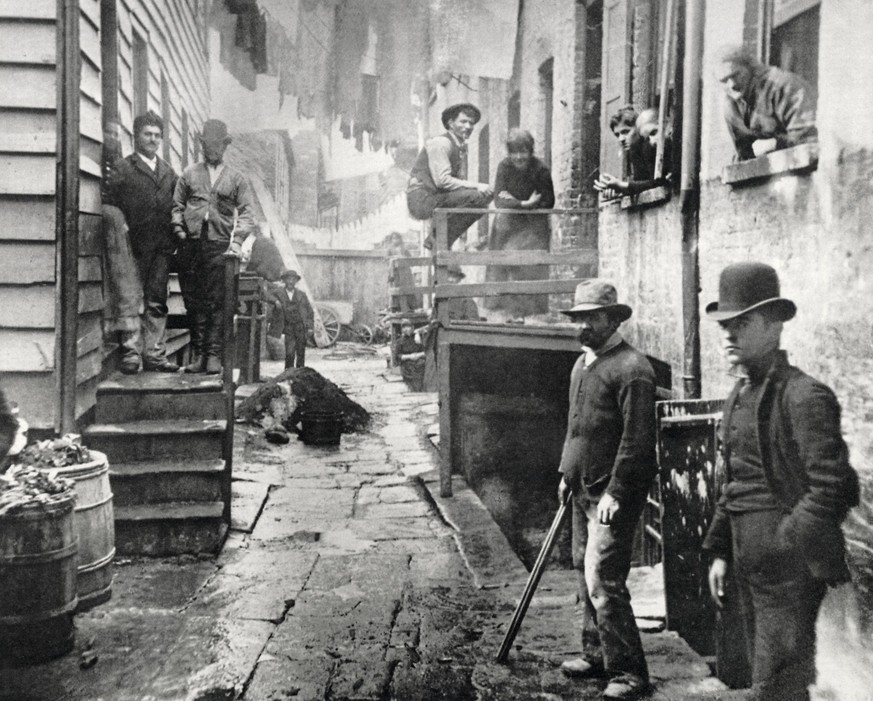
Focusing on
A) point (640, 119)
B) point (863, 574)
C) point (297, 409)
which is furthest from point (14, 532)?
point (297, 409)

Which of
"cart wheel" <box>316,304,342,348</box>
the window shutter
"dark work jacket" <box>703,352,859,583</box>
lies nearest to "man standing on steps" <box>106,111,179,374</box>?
the window shutter

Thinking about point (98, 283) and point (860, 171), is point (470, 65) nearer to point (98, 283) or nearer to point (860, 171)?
point (98, 283)

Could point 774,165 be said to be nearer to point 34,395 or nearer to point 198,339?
point 34,395

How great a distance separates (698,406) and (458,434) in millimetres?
4689

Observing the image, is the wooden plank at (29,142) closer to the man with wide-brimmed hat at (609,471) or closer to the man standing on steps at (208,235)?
the man standing on steps at (208,235)

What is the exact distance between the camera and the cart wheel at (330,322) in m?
23.8

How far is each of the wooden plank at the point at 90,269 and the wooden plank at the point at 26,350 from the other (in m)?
0.62

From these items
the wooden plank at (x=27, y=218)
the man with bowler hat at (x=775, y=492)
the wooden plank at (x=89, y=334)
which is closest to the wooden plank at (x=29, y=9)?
the wooden plank at (x=27, y=218)

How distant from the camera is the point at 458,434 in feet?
30.5

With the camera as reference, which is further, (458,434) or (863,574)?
(458,434)

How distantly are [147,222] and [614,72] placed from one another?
466cm

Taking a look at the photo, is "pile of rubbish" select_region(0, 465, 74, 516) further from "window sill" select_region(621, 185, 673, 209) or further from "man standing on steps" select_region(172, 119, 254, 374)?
"window sill" select_region(621, 185, 673, 209)

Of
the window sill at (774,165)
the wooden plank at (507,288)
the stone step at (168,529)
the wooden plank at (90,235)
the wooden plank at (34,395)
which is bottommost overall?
the stone step at (168,529)

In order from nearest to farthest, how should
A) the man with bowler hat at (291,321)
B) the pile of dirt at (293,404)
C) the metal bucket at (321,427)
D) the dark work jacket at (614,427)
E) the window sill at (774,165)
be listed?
1. the dark work jacket at (614,427)
2. the window sill at (774,165)
3. the metal bucket at (321,427)
4. the pile of dirt at (293,404)
5. the man with bowler hat at (291,321)
